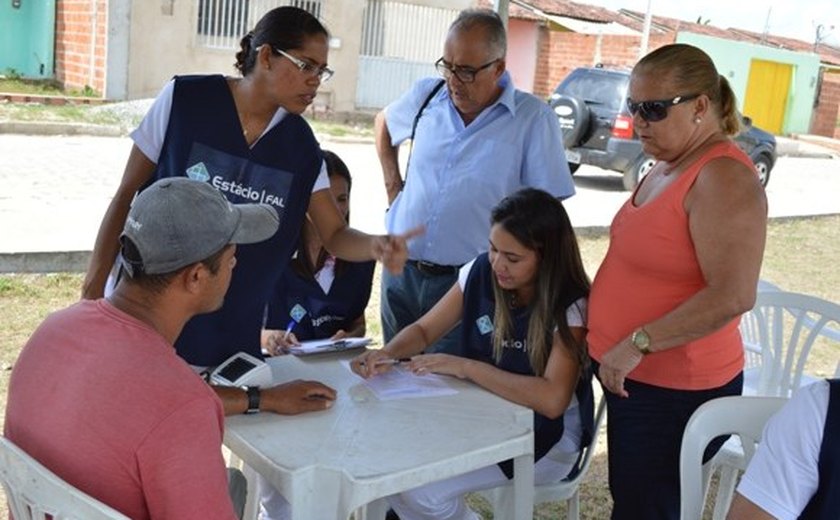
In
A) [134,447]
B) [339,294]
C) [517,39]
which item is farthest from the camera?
[517,39]

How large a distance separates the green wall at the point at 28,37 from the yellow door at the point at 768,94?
17.5 meters

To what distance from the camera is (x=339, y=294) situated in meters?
3.24

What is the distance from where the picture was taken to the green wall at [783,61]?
23.0 metres

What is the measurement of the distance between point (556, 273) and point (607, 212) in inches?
309

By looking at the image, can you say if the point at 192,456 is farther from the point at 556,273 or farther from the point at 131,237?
the point at 556,273

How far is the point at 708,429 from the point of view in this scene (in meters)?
2.14

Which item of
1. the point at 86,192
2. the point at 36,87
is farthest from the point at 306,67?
the point at 36,87

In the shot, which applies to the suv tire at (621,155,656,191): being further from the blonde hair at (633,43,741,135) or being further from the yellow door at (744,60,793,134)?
the yellow door at (744,60,793,134)

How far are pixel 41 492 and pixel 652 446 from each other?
1483mm

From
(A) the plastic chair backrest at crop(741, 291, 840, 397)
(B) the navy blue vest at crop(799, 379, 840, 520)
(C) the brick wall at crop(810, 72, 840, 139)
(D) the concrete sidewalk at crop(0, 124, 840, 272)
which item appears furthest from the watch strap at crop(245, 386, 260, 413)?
(C) the brick wall at crop(810, 72, 840, 139)

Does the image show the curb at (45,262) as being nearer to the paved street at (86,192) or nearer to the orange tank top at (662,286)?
the paved street at (86,192)

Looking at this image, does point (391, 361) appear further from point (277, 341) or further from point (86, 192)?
point (86, 192)

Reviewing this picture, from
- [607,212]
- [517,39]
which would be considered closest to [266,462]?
[607,212]

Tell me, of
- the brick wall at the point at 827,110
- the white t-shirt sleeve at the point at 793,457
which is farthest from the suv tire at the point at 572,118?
the brick wall at the point at 827,110
